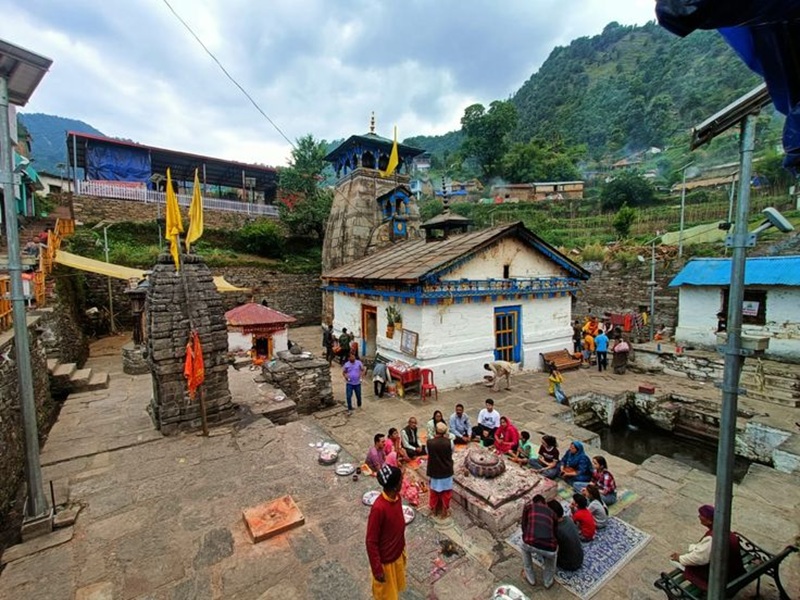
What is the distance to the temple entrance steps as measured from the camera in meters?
9.46

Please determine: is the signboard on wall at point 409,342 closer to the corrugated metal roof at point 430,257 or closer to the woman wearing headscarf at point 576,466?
the corrugated metal roof at point 430,257

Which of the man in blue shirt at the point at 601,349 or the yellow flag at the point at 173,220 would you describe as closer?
the yellow flag at the point at 173,220

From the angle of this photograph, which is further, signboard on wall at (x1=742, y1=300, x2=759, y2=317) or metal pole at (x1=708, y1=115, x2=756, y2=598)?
signboard on wall at (x1=742, y1=300, x2=759, y2=317)

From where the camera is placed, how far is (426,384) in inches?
411

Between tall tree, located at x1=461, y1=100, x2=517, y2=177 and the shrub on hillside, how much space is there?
122 ft

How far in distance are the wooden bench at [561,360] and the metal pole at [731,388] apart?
1017 cm

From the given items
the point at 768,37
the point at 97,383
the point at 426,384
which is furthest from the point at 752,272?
the point at 97,383

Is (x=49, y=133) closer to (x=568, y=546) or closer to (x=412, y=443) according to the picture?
(x=412, y=443)

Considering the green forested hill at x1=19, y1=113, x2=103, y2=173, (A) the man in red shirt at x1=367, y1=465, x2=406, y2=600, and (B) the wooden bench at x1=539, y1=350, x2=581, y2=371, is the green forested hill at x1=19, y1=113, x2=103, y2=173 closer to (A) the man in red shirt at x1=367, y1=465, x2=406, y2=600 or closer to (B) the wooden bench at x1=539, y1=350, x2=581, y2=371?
(B) the wooden bench at x1=539, y1=350, x2=581, y2=371

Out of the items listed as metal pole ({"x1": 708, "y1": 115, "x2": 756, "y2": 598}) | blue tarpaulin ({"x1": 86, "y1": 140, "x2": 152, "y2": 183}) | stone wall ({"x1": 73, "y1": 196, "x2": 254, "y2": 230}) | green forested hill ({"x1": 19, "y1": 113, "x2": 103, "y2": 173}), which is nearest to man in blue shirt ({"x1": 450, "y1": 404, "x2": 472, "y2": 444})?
metal pole ({"x1": 708, "y1": 115, "x2": 756, "y2": 598})

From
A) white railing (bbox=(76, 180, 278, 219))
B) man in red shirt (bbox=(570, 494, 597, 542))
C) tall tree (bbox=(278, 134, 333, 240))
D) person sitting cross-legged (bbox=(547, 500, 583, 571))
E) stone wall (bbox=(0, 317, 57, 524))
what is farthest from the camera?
tall tree (bbox=(278, 134, 333, 240))

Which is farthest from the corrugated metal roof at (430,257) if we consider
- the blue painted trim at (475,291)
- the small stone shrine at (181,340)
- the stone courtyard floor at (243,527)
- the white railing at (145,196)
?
the white railing at (145,196)

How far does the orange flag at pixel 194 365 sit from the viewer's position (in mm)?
6465

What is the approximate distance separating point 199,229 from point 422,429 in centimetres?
638
